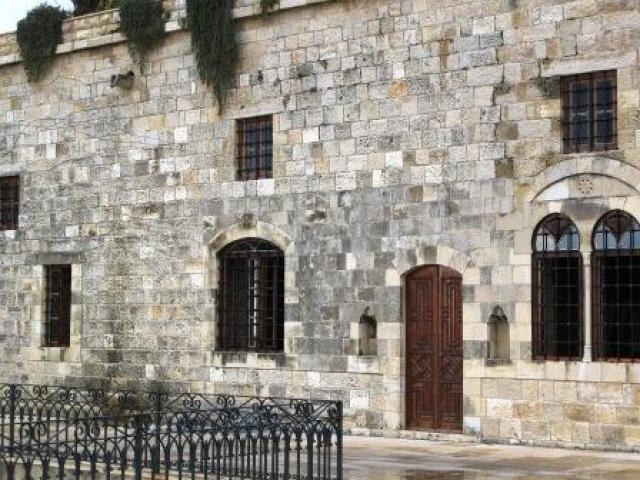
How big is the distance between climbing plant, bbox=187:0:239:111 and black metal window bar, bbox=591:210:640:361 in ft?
22.2

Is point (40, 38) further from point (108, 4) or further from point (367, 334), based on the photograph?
point (367, 334)

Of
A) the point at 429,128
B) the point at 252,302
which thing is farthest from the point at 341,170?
the point at 252,302

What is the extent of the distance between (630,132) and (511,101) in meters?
1.75

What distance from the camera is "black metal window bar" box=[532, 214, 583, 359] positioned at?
15.5 m

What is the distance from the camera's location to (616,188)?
49.7 feet

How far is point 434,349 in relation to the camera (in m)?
16.8

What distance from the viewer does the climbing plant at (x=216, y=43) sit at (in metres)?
19.0

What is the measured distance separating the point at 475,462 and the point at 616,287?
9.94ft

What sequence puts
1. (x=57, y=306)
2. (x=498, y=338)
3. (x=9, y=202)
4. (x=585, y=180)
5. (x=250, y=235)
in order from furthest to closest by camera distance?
(x=9, y=202) < (x=57, y=306) < (x=250, y=235) < (x=498, y=338) < (x=585, y=180)

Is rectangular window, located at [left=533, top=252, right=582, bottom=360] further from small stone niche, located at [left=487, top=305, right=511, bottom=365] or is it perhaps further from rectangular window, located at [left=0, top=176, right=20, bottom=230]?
rectangular window, located at [left=0, top=176, right=20, bottom=230]

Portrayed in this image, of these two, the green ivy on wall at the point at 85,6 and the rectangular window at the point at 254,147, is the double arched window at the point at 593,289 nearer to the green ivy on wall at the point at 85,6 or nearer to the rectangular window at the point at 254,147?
the rectangular window at the point at 254,147

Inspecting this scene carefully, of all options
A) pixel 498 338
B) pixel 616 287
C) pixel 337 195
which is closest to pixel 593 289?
pixel 616 287

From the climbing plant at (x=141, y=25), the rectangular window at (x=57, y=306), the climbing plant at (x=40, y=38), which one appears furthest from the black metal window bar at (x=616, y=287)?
the climbing plant at (x=40, y=38)

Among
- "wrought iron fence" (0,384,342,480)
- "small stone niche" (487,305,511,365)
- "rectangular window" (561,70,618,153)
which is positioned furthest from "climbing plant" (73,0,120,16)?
"wrought iron fence" (0,384,342,480)
